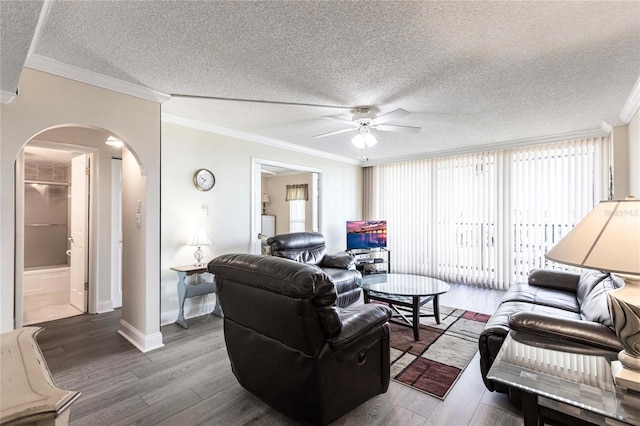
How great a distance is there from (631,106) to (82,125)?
Result: 5506 millimetres

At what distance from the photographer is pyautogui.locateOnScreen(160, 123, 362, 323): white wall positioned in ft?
12.4

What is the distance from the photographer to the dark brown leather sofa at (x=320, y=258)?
4.09 meters

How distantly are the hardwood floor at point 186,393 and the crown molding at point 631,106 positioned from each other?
3.06 metres

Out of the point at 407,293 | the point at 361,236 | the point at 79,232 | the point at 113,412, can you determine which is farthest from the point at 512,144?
the point at 79,232

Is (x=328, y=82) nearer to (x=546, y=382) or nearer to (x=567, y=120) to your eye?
(x=546, y=382)

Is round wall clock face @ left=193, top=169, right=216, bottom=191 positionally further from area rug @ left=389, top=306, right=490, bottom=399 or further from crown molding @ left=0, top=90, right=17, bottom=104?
area rug @ left=389, top=306, right=490, bottom=399

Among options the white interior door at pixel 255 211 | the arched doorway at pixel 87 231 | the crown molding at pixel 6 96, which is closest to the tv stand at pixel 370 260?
the white interior door at pixel 255 211

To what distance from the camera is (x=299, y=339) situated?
1771mm

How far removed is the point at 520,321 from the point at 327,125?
3.17 m

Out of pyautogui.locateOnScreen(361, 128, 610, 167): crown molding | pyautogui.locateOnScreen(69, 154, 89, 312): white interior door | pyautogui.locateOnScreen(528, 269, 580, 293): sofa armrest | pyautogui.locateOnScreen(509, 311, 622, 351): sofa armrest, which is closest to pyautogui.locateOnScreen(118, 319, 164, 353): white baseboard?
pyautogui.locateOnScreen(69, 154, 89, 312): white interior door

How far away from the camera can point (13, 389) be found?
750 mm

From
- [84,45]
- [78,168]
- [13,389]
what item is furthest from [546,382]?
[78,168]

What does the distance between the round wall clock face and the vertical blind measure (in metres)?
3.94

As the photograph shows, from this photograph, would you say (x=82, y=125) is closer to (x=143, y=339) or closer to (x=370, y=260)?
(x=143, y=339)
